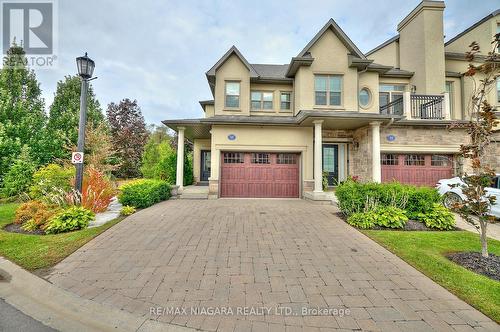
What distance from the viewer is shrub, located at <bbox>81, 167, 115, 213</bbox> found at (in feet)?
22.2

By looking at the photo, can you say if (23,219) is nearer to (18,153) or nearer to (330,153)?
(18,153)

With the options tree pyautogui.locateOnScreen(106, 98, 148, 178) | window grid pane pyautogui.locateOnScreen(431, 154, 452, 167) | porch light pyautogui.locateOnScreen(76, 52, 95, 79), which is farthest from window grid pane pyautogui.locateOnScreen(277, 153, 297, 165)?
tree pyautogui.locateOnScreen(106, 98, 148, 178)

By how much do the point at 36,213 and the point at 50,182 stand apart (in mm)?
1704

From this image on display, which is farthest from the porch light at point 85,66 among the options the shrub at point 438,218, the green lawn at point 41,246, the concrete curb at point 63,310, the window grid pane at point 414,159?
the window grid pane at point 414,159

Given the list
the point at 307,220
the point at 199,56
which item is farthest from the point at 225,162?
the point at 199,56

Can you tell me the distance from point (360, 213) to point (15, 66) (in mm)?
23138

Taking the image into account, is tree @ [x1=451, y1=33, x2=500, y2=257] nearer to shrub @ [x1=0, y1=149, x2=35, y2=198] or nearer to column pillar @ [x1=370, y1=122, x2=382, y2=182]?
column pillar @ [x1=370, y1=122, x2=382, y2=182]

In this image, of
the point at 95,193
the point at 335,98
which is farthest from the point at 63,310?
the point at 335,98

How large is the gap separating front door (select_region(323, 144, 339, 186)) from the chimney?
6.77 m

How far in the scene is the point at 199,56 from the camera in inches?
800

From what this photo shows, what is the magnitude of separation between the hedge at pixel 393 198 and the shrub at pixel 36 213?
29.3 feet

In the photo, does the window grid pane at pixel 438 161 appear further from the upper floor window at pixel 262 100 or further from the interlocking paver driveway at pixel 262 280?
the interlocking paver driveway at pixel 262 280

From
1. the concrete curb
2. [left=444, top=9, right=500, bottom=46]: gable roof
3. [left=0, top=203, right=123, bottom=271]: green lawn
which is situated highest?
[left=444, top=9, right=500, bottom=46]: gable roof

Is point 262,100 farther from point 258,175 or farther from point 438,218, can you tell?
point 438,218
